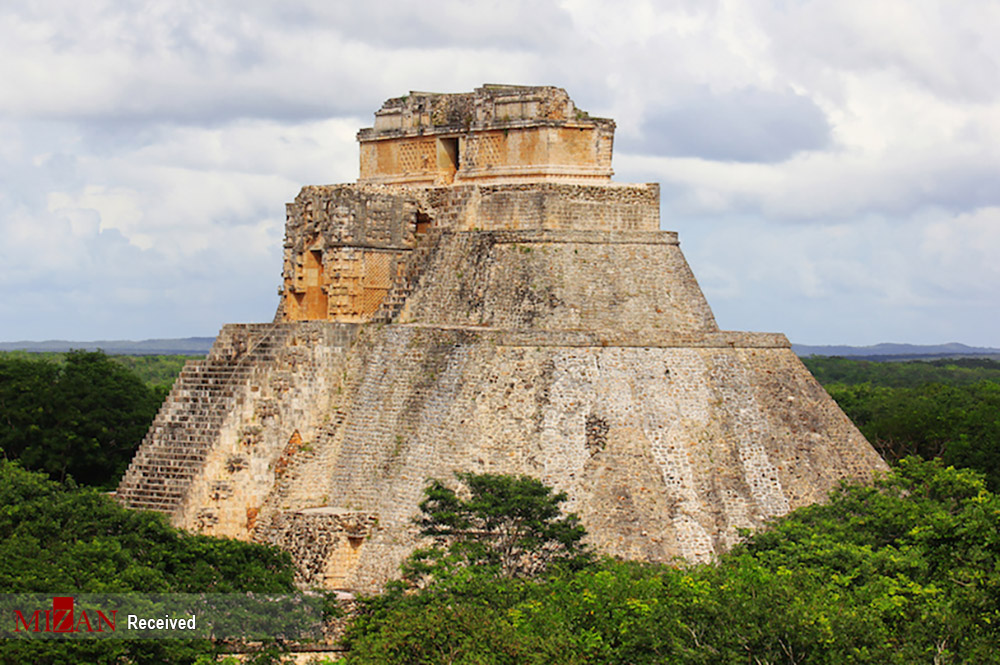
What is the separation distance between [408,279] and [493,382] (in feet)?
13.7

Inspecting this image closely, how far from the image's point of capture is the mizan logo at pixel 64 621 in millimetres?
17406

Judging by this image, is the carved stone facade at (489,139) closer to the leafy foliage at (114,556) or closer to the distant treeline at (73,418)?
the leafy foliage at (114,556)

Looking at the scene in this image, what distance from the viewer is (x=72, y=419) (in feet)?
114

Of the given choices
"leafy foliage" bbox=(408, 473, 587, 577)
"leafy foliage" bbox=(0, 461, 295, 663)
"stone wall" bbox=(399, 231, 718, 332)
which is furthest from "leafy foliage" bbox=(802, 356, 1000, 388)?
"leafy foliage" bbox=(0, 461, 295, 663)

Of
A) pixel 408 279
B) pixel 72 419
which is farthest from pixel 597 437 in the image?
pixel 72 419

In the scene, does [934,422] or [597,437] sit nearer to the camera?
[597,437]

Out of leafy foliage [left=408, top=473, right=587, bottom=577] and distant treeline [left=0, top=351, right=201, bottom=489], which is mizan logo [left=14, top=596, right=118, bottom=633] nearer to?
leafy foliage [left=408, top=473, right=587, bottom=577]

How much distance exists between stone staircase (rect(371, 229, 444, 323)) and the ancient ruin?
6cm

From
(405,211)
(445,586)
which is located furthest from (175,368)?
(445,586)

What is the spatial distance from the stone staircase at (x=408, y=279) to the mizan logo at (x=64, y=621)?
948cm

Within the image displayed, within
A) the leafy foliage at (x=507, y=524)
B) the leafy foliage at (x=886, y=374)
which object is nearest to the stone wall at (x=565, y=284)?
the leafy foliage at (x=507, y=524)

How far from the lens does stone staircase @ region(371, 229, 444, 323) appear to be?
25.8 m

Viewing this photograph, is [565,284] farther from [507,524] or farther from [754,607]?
[754,607]

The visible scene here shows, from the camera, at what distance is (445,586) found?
62.5 ft
